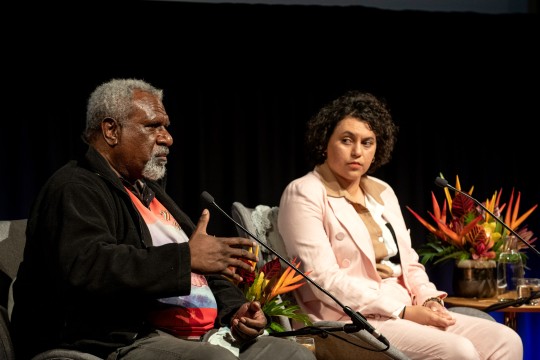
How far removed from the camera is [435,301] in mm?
3312

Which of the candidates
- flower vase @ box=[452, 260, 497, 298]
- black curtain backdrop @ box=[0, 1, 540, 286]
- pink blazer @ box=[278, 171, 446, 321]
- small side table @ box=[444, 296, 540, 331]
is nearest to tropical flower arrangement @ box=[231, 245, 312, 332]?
pink blazer @ box=[278, 171, 446, 321]

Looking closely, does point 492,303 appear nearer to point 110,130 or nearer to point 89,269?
point 110,130

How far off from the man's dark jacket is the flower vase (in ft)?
5.60

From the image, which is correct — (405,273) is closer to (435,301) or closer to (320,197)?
(435,301)

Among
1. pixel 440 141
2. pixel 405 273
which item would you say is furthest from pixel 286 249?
pixel 440 141

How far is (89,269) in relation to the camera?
2.20 metres

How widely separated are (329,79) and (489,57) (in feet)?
3.11

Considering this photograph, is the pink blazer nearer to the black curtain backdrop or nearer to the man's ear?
the man's ear

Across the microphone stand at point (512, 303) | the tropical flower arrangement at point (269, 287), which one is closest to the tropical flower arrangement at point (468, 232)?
the microphone stand at point (512, 303)

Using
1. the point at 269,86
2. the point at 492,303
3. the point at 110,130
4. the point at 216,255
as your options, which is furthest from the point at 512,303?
the point at 269,86

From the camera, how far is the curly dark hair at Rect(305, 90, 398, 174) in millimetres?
3465

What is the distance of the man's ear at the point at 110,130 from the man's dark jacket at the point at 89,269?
0.08 meters

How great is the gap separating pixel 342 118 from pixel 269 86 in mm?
1117

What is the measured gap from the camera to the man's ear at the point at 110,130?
257cm
